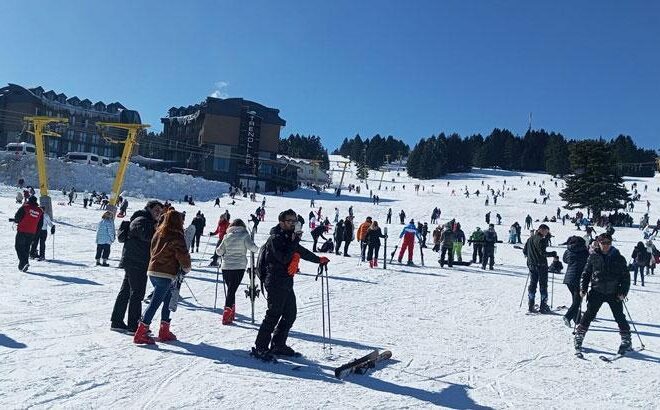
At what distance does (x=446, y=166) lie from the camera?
105m

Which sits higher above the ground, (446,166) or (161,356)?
(446,166)

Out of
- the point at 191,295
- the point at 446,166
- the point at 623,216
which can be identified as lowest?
the point at 191,295

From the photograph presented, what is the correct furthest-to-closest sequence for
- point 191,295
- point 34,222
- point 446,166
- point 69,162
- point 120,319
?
point 446,166 → point 69,162 → point 34,222 → point 191,295 → point 120,319

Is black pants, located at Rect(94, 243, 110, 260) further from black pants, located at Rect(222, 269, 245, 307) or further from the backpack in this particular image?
the backpack

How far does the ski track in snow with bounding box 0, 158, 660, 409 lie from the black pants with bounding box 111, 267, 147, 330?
0.24 meters

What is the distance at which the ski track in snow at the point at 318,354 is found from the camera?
4.39 meters

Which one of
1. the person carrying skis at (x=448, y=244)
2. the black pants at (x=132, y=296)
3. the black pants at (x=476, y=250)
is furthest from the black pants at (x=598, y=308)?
the black pants at (x=476, y=250)

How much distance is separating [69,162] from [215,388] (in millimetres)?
60457

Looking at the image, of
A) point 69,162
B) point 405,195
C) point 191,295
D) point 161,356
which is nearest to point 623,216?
point 405,195

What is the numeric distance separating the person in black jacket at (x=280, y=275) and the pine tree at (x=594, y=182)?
4832 centimetres

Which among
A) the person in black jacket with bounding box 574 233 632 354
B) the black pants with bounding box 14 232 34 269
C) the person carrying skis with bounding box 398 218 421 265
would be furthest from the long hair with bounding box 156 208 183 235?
the person carrying skis with bounding box 398 218 421 265

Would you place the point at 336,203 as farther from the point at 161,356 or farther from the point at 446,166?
the point at 446,166

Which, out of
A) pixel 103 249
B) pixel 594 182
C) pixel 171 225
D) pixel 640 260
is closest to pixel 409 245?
pixel 640 260

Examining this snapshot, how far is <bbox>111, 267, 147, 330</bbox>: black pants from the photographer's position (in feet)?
19.4
